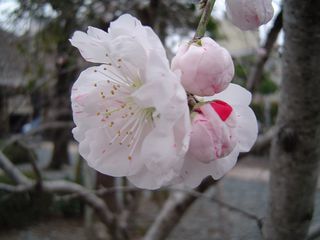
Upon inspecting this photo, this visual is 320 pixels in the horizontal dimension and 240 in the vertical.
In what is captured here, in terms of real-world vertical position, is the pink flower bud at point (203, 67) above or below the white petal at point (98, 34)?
below

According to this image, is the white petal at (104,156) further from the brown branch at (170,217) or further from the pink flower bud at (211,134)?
the brown branch at (170,217)

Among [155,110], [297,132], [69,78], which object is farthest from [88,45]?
[69,78]

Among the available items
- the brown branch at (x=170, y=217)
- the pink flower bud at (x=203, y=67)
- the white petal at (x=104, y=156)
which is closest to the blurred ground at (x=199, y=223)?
the brown branch at (x=170, y=217)

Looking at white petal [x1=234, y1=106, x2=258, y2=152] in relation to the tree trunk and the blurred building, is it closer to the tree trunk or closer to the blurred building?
the tree trunk

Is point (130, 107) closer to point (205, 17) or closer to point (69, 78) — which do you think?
point (205, 17)

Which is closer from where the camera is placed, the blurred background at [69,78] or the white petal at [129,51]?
the white petal at [129,51]

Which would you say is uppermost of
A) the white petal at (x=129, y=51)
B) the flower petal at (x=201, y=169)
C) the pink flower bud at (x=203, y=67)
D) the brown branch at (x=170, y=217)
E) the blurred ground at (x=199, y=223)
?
the white petal at (x=129, y=51)

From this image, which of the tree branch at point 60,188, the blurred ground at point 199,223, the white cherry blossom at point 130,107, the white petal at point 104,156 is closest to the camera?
the white cherry blossom at point 130,107
